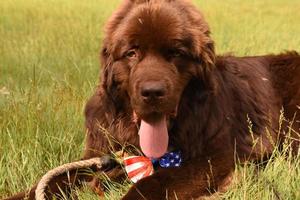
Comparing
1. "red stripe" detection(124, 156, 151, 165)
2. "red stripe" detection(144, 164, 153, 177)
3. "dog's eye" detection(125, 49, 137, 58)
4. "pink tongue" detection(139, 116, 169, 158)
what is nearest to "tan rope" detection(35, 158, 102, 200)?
"red stripe" detection(124, 156, 151, 165)

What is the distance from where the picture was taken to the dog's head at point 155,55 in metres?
3.95

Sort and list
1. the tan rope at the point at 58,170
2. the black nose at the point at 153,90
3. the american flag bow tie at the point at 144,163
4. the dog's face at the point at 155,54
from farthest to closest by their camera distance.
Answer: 1. the american flag bow tie at the point at 144,163
2. the tan rope at the point at 58,170
3. the dog's face at the point at 155,54
4. the black nose at the point at 153,90

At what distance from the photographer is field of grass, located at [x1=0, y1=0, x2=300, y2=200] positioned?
430 cm

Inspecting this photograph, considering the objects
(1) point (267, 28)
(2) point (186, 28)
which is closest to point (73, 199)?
(2) point (186, 28)

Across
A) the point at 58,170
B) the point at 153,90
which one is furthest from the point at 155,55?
the point at 58,170

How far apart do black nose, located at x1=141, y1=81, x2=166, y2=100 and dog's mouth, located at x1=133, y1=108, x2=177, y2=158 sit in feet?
0.94

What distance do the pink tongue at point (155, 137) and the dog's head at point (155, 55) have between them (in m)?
0.04

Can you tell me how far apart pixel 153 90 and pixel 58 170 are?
1.03 metres

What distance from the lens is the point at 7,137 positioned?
16.5ft

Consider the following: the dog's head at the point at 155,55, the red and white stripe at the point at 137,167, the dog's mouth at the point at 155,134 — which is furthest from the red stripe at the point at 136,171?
the dog's head at the point at 155,55

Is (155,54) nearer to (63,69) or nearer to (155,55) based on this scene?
(155,55)

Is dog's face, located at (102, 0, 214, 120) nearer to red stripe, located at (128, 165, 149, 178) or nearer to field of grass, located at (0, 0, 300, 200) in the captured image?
red stripe, located at (128, 165, 149, 178)

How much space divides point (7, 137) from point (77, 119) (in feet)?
2.23

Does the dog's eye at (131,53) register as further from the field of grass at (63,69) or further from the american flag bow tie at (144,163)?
the field of grass at (63,69)
